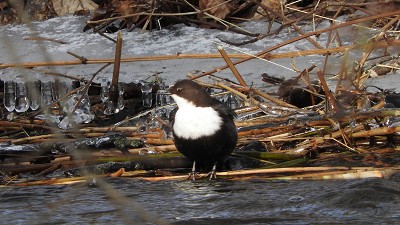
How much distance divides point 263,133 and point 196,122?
75 centimetres

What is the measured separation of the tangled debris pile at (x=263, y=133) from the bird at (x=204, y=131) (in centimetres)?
13

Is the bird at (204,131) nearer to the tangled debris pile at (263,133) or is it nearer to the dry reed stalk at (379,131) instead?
the tangled debris pile at (263,133)

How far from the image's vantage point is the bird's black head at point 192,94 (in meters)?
→ 3.88

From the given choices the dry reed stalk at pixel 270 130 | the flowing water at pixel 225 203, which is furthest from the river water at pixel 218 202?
the dry reed stalk at pixel 270 130

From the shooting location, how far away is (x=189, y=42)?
5.84 metres

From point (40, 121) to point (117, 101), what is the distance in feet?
1.89

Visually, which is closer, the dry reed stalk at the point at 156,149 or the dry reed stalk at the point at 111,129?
the dry reed stalk at the point at 156,149

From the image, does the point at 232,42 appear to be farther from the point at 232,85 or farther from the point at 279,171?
the point at 279,171

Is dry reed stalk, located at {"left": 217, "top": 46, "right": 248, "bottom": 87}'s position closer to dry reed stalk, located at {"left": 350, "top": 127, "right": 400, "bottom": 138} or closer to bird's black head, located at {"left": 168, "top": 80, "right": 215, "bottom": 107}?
bird's black head, located at {"left": 168, "top": 80, "right": 215, "bottom": 107}

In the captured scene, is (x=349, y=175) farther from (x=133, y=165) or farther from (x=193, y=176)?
(x=133, y=165)

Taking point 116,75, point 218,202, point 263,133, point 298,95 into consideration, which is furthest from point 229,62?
point 218,202

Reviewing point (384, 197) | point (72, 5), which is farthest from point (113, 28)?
point (384, 197)

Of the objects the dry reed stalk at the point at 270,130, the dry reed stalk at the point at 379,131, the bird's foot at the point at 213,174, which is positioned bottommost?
the bird's foot at the point at 213,174

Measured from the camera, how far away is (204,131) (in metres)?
3.75
